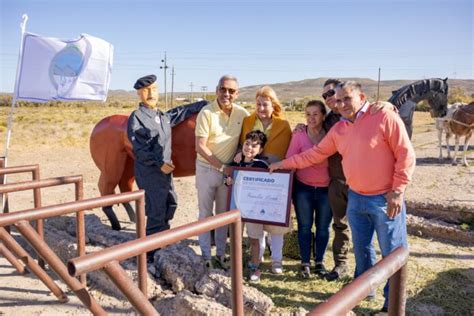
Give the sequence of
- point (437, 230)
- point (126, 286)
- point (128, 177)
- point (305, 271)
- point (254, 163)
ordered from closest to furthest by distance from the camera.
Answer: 1. point (126, 286)
2. point (254, 163)
3. point (305, 271)
4. point (437, 230)
5. point (128, 177)

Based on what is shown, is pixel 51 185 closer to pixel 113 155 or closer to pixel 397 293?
pixel 113 155

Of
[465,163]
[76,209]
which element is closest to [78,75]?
[76,209]

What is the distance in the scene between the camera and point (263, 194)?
3.88 metres

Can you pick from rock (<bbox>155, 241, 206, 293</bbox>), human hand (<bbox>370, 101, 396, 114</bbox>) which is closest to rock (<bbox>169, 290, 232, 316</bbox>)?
rock (<bbox>155, 241, 206, 293</bbox>)

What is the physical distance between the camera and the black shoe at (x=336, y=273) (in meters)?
4.05

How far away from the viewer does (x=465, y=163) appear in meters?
11.1

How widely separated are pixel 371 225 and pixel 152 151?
2034mm

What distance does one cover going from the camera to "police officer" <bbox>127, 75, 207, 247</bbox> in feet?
13.2

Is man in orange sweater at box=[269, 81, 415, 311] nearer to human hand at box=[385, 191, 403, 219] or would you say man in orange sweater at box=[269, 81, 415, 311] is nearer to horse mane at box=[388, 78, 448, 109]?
human hand at box=[385, 191, 403, 219]

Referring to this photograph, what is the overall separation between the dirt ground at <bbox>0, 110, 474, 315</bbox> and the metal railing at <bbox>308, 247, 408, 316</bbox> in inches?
96.0

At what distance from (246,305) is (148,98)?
205 cm

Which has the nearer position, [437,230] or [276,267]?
[276,267]

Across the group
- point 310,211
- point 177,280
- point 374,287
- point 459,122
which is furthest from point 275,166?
point 459,122

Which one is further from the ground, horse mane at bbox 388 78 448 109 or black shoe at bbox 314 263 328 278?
horse mane at bbox 388 78 448 109
